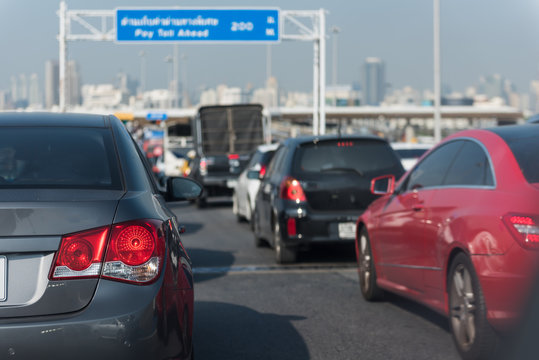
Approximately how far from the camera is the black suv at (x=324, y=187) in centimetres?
1072

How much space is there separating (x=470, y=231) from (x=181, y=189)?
1788mm

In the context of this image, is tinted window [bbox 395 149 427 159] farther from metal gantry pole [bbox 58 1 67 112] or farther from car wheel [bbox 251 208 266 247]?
metal gantry pole [bbox 58 1 67 112]

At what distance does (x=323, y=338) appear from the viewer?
6.48 m

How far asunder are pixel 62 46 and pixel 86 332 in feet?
114

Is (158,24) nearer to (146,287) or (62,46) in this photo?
(62,46)

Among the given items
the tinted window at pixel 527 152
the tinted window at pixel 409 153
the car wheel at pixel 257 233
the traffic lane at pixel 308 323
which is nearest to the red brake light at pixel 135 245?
the traffic lane at pixel 308 323

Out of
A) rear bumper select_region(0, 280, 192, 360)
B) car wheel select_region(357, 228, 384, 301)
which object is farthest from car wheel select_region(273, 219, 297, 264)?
rear bumper select_region(0, 280, 192, 360)

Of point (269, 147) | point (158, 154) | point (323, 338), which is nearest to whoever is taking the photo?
point (323, 338)

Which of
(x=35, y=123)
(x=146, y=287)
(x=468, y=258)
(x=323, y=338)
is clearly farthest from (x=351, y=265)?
(x=146, y=287)

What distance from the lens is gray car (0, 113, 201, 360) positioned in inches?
138

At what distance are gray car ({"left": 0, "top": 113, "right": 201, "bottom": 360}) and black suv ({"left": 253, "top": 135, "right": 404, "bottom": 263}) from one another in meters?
6.63

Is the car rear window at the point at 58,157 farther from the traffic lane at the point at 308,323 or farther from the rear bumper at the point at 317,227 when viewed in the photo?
the rear bumper at the point at 317,227

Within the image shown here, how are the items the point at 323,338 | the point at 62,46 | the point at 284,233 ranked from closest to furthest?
1. the point at 323,338
2. the point at 284,233
3. the point at 62,46

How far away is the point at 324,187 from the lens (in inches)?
425
